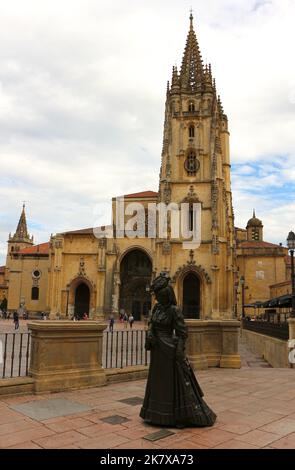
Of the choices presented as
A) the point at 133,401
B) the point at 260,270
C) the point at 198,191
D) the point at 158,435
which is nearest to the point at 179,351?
the point at 158,435

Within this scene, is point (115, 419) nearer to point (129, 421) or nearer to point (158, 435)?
point (129, 421)

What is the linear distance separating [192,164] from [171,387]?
4195cm

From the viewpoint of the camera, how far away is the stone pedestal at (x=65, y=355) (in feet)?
24.2

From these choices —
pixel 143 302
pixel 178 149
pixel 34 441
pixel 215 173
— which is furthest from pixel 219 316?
pixel 34 441

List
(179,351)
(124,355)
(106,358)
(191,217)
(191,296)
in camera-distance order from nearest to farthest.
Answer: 1. (179,351)
2. (106,358)
3. (124,355)
4. (191,296)
5. (191,217)

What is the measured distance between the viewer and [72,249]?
48.8m

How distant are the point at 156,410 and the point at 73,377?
2.82 meters

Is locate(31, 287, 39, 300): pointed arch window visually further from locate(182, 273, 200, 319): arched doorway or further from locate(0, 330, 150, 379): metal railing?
locate(0, 330, 150, 379): metal railing

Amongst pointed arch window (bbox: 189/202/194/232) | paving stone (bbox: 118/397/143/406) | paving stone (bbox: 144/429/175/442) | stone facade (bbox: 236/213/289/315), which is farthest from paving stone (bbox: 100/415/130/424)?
stone facade (bbox: 236/213/289/315)

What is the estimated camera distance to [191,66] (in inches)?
2045

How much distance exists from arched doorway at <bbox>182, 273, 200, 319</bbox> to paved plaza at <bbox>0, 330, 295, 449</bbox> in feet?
115

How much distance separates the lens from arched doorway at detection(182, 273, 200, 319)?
141 ft

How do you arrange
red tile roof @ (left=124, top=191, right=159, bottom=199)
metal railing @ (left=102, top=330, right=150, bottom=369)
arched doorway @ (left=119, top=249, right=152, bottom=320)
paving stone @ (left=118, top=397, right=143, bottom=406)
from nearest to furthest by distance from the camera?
paving stone @ (left=118, top=397, right=143, bottom=406)
metal railing @ (left=102, top=330, right=150, bottom=369)
arched doorway @ (left=119, top=249, right=152, bottom=320)
red tile roof @ (left=124, top=191, right=159, bottom=199)
